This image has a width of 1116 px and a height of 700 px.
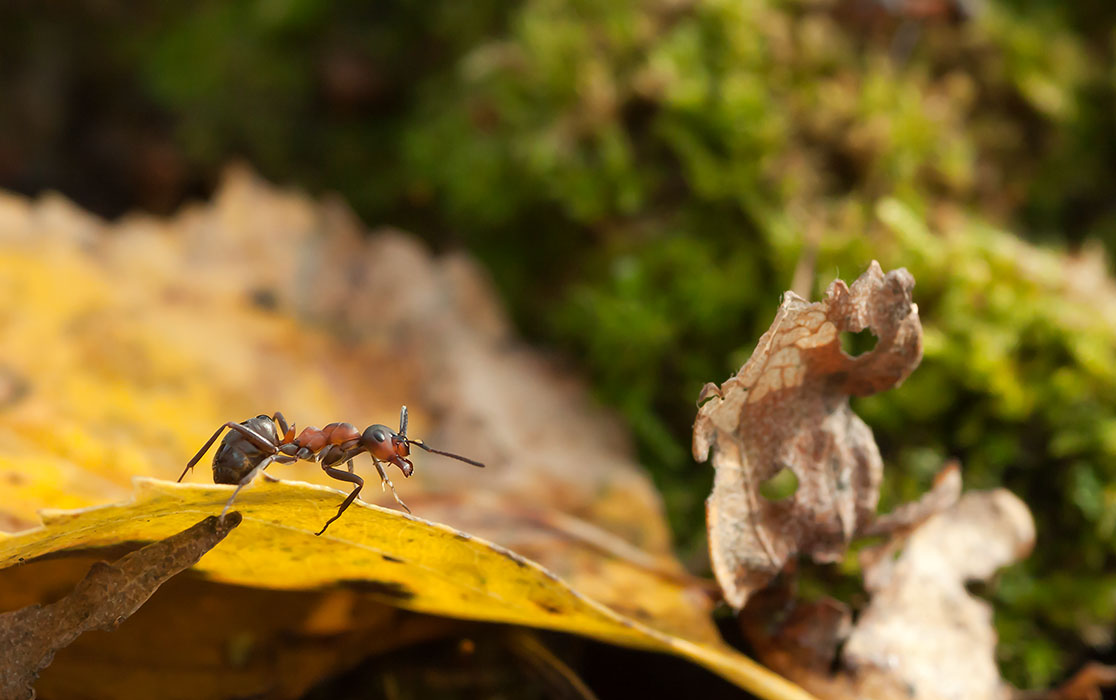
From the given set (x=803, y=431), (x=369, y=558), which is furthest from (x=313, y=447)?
(x=803, y=431)

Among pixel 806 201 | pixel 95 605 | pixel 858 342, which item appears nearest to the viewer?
pixel 95 605

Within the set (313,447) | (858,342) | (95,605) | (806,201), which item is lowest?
(95,605)

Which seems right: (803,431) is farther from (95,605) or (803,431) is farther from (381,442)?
(95,605)

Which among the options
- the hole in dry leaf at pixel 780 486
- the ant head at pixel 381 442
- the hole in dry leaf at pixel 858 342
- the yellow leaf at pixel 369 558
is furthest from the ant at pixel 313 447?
the hole in dry leaf at pixel 858 342

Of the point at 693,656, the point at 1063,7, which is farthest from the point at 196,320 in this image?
the point at 1063,7

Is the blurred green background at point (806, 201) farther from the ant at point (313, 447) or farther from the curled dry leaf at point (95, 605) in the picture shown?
the curled dry leaf at point (95, 605)

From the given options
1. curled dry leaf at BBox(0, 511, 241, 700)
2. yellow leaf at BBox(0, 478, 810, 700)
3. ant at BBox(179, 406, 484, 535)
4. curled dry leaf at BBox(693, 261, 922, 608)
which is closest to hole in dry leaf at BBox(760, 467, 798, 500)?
curled dry leaf at BBox(693, 261, 922, 608)
